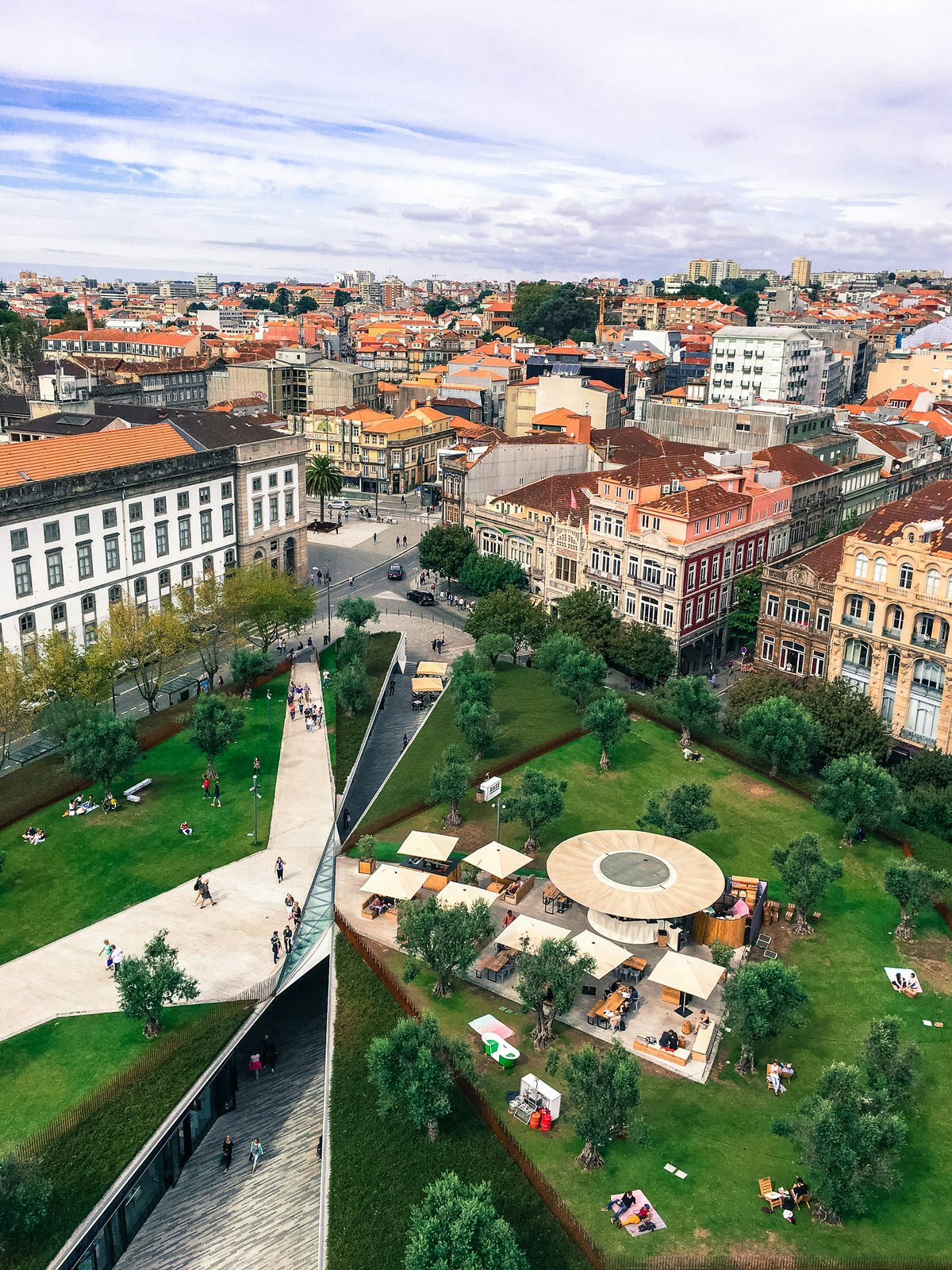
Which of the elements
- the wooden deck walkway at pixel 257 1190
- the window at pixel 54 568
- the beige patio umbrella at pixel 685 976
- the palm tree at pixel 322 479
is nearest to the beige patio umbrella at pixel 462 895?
the wooden deck walkway at pixel 257 1190

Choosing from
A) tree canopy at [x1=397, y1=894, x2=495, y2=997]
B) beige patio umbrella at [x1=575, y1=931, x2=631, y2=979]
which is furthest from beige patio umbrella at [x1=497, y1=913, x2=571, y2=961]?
tree canopy at [x1=397, y1=894, x2=495, y2=997]

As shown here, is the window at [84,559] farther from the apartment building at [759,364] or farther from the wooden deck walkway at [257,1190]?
the apartment building at [759,364]

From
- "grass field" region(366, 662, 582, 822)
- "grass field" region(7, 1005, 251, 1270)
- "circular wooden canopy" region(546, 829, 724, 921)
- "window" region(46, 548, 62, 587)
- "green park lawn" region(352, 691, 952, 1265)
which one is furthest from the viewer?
"window" region(46, 548, 62, 587)

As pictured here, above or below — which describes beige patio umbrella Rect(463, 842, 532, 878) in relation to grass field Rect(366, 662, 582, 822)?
above

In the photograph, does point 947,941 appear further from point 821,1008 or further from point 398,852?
point 398,852

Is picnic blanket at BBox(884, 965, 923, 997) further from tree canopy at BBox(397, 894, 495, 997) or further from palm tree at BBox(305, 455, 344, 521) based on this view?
palm tree at BBox(305, 455, 344, 521)

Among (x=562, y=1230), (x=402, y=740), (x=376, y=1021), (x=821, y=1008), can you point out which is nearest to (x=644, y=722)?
(x=402, y=740)
